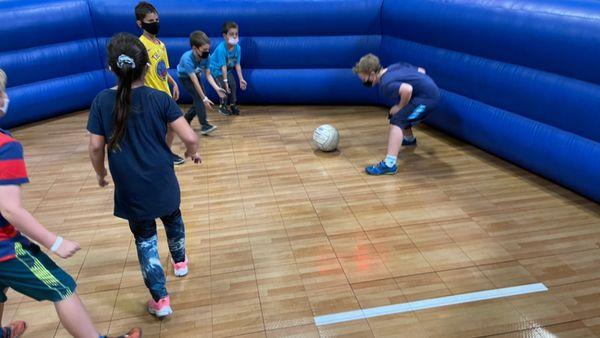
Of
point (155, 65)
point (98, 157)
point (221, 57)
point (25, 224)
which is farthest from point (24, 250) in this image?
point (221, 57)

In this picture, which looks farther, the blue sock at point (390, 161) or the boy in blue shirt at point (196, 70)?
the boy in blue shirt at point (196, 70)

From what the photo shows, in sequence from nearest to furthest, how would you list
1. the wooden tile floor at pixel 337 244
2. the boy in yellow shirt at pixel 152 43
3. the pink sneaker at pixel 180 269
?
the wooden tile floor at pixel 337 244 < the pink sneaker at pixel 180 269 < the boy in yellow shirt at pixel 152 43

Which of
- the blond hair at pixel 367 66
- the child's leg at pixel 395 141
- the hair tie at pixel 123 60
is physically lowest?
the child's leg at pixel 395 141

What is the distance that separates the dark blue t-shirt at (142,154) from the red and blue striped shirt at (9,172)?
416 millimetres

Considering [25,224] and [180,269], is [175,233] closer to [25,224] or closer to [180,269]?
[180,269]

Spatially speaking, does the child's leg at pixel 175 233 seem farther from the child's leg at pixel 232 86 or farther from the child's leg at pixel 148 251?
the child's leg at pixel 232 86

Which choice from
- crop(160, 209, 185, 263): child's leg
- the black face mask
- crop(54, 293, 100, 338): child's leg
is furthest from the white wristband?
the black face mask

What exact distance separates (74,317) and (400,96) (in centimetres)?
312

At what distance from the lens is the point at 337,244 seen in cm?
300

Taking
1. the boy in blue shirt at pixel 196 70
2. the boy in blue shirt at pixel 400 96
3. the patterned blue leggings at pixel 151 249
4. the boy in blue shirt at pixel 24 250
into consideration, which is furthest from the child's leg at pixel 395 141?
the boy in blue shirt at pixel 24 250

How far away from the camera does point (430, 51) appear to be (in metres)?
4.88

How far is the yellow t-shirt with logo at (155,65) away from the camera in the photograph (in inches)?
144

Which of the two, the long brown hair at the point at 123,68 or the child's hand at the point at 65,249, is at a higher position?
the long brown hair at the point at 123,68

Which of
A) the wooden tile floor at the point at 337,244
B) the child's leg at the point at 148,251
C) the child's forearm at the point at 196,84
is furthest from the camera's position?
the child's forearm at the point at 196,84
